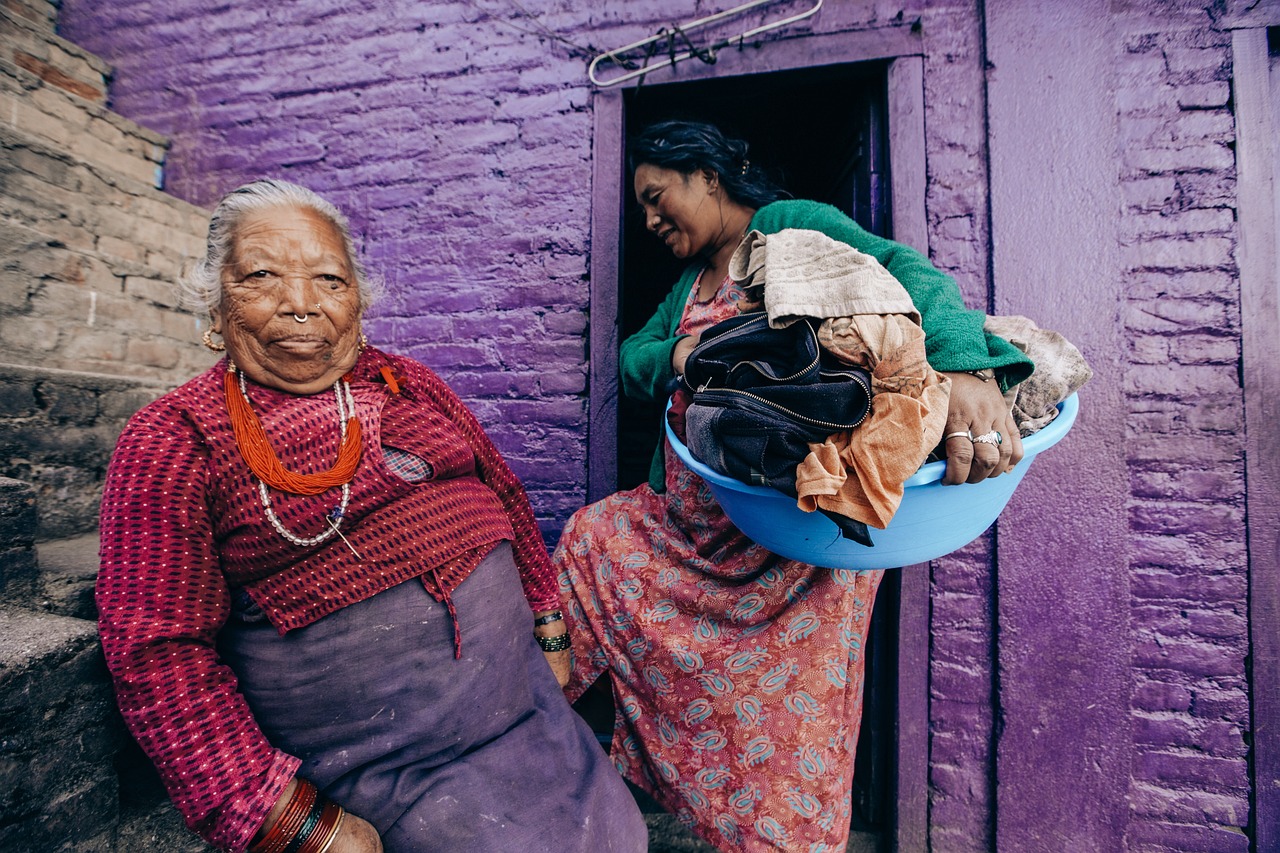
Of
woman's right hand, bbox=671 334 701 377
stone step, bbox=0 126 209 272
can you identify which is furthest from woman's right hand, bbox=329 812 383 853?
stone step, bbox=0 126 209 272

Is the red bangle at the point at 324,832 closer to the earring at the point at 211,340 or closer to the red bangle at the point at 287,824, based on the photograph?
the red bangle at the point at 287,824

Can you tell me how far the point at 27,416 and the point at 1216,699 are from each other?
13.8 feet

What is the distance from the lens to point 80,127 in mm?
2756

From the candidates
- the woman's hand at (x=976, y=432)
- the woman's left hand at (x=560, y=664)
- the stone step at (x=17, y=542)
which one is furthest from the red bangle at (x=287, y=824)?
the woman's hand at (x=976, y=432)

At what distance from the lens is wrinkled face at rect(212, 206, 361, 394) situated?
1345mm

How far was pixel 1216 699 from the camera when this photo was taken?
1903 millimetres

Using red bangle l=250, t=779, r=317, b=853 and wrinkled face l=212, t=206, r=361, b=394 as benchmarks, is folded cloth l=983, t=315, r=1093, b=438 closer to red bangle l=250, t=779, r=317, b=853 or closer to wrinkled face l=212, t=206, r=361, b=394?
wrinkled face l=212, t=206, r=361, b=394

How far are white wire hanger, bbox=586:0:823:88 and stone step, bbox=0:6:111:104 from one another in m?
2.80

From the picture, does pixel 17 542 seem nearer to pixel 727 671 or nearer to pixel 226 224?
pixel 226 224

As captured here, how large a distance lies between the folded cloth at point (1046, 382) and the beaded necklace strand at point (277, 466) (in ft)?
5.03

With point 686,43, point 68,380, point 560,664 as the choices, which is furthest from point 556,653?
point 686,43

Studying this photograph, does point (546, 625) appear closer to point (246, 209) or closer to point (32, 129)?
point (246, 209)

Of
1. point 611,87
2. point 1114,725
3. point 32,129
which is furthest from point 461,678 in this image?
point 32,129

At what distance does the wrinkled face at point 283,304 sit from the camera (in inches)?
52.9
